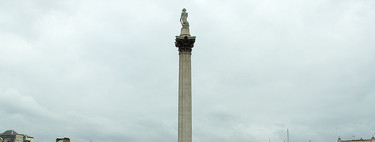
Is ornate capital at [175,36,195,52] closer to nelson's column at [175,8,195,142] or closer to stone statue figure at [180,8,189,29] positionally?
Answer: nelson's column at [175,8,195,142]

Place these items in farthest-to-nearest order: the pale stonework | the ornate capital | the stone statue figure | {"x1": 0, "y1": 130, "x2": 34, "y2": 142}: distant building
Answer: {"x1": 0, "y1": 130, "x2": 34, "y2": 142}: distant building → the stone statue figure → the ornate capital → the pale stonework

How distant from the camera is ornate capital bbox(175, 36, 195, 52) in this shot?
42000 mm

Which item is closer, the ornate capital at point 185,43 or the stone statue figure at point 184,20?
the ornate capital at point 185,43

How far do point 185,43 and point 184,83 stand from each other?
4422mm

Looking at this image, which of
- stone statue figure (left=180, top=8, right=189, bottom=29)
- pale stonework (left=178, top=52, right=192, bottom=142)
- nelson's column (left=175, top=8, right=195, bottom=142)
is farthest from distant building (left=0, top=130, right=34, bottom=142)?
pale stonework (left=178, top=52, right=192, bottom=142)

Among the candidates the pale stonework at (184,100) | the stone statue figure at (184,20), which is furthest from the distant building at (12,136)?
the pale stonework at (184,100)

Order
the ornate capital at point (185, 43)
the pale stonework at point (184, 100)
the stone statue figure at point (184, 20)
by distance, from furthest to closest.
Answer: the stone statue figure at point (184, 20)
the ornate capital at point (185, 43)
the pale stonework at point (184, 100)

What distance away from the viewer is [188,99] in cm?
4044

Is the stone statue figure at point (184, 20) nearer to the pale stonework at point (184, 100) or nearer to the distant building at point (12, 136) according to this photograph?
the pale stonework at point (184, 100)

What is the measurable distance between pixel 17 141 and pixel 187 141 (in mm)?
87350

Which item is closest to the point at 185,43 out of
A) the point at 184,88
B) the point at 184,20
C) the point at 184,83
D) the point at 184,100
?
the point at 184,20

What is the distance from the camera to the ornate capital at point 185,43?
4200cm

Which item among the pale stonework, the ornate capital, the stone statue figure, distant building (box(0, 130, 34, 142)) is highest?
the stone statue figure

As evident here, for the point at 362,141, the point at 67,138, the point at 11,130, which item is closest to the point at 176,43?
the point at 67,138
